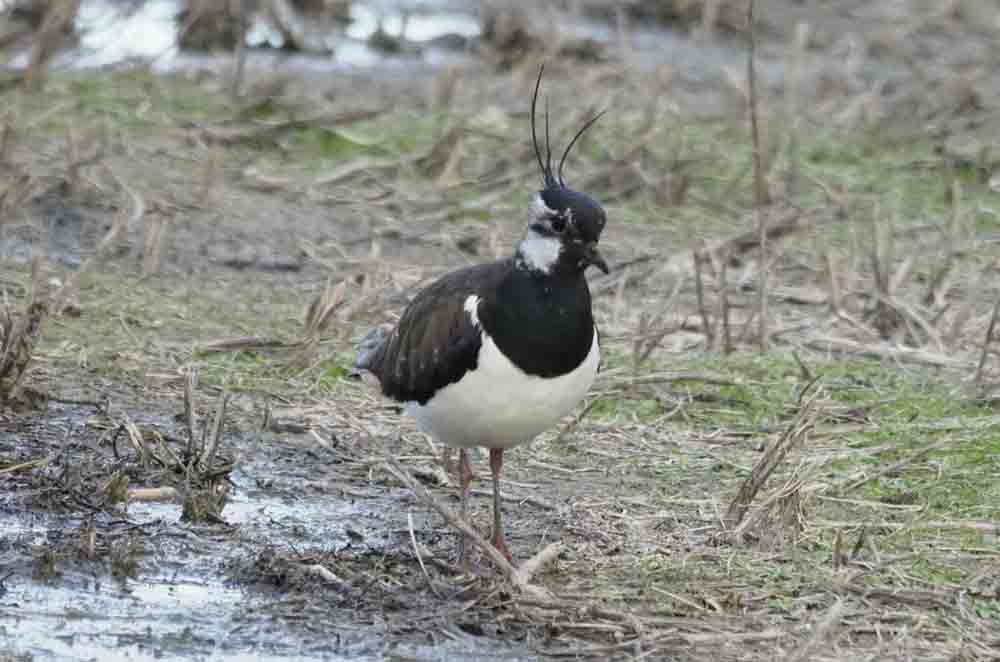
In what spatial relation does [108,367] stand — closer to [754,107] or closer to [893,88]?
[754,107]

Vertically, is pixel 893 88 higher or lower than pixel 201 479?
lower

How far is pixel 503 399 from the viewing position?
198 inches

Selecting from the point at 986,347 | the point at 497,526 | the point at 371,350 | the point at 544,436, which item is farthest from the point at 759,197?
the point at 497,526

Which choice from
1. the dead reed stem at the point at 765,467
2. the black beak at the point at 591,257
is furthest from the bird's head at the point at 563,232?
the dead reed stem at the point at 765,467

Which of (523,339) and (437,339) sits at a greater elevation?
(523,339)

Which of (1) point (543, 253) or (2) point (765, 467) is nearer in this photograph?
(1) point (543, 253)

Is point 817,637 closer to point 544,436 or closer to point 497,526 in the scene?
point 497,526

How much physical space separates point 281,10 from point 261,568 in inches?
311

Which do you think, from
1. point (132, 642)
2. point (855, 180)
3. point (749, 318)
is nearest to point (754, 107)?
point (749, 318)

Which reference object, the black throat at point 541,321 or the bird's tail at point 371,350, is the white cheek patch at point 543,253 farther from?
the bird's tail at point 371,350

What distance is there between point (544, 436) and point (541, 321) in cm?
159

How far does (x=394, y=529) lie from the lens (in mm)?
5602

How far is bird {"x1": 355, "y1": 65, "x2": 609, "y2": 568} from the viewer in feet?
16.5

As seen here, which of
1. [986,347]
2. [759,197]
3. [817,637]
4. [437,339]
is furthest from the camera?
[759,197]
